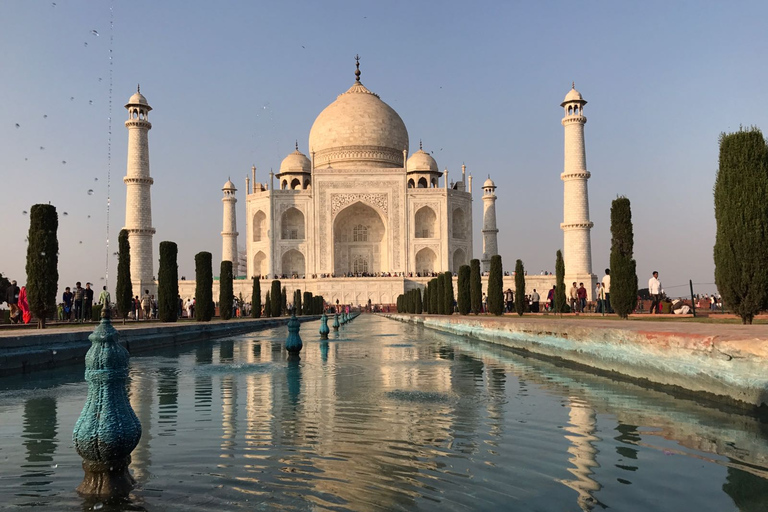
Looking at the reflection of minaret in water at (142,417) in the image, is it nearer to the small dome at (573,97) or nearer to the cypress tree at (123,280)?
the cypress tree at (123,280)

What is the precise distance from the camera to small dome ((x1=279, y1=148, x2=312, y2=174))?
4262 cm

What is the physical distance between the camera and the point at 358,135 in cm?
4191

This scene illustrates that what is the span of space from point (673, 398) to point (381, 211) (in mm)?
35557

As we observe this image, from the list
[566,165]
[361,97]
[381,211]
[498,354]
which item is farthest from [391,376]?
[361,97]

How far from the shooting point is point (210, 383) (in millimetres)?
4871

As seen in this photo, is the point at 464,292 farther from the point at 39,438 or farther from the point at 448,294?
the point at 39,438

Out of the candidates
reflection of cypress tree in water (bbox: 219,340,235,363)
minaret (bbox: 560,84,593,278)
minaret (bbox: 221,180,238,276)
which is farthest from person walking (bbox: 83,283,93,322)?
minaret (bbox: 221,180,238,276)

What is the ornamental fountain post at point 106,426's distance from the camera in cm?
204

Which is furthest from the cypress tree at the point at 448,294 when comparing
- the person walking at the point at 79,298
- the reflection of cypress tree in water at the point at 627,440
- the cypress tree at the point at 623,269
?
the reflection of cypress tree in water at the point at 627,440

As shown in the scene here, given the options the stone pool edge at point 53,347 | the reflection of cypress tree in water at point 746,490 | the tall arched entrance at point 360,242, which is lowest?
the reflection of cypress tree in water at point 746,490

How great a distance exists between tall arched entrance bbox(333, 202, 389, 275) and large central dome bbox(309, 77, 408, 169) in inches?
123

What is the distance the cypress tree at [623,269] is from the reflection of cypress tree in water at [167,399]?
7.21 meters

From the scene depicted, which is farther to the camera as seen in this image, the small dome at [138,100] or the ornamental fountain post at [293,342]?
the small dome at [138,100]

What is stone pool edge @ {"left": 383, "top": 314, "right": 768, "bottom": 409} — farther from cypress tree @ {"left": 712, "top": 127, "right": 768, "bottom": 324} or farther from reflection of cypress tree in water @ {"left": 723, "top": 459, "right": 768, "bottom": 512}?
cypress tree @ {"left": 712, "top": 127, "right": 768, "bottom": 324}
